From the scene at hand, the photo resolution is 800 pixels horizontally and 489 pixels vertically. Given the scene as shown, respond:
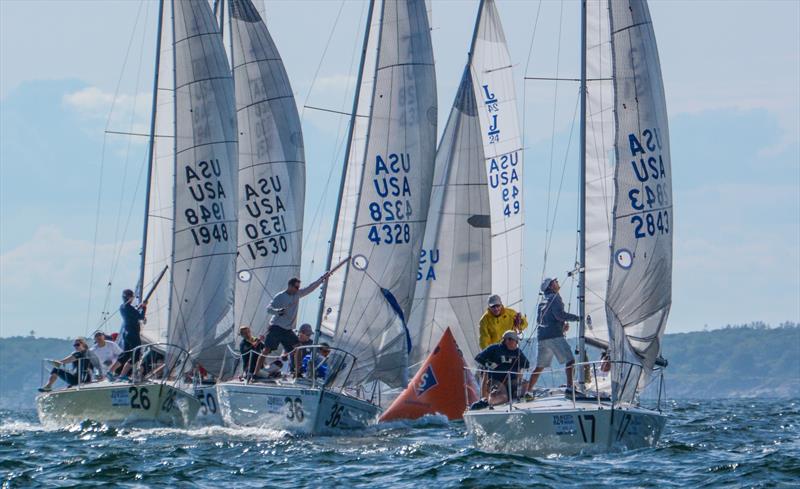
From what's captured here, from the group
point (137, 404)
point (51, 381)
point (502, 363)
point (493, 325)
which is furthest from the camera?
point (51, 381)

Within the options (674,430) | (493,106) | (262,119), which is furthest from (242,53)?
(674,430)

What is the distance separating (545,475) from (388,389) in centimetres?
858

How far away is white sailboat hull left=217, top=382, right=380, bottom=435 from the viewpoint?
2419cm

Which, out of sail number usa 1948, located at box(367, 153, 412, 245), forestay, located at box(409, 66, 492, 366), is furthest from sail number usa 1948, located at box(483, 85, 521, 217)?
sail number usa 1948, located at box(367, 153, 412, 245)

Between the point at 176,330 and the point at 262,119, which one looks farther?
the point at 262,119

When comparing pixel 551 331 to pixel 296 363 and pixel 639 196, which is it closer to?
pixel 639 196

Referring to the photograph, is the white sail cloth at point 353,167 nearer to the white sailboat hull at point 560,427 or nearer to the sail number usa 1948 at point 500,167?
the sail number usa 1948 at point 500,167

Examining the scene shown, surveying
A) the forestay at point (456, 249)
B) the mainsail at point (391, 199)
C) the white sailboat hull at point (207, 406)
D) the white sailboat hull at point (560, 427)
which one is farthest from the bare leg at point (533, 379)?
the forestay at point (456, 249)

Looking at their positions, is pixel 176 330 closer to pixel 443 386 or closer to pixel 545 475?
pixel 443 386

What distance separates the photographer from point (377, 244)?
27.4 metres

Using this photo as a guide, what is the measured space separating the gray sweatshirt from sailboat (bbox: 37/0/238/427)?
2466 mm

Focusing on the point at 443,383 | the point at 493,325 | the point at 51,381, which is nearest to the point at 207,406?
the point at 51,381

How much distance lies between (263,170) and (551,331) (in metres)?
11.4

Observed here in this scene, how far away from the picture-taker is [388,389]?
27469 mm
